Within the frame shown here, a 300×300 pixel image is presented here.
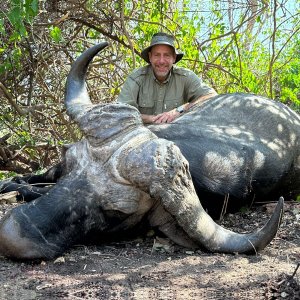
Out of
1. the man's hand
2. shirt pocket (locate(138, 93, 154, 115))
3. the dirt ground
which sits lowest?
the dirt ground

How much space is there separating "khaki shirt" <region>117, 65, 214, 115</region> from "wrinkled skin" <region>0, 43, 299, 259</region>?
196 centimetres

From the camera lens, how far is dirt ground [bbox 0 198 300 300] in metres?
3.09

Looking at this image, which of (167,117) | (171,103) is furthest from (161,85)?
(167,117)

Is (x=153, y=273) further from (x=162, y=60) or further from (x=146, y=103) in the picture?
(x=162, y=60)

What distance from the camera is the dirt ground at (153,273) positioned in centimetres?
309

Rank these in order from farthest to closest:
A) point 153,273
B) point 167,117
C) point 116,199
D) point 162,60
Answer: point 162,60
point 167,117
point 116,199
point 153,273

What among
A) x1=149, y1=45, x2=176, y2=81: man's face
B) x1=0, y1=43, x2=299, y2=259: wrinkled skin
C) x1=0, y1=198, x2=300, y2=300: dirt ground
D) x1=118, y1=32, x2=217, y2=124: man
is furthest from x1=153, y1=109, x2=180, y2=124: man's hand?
x1=0, y1=198, x2=300, y2=300: dirt ground

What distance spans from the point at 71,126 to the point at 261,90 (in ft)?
8.13

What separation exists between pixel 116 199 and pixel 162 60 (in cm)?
263

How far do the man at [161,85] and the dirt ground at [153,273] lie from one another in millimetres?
2199

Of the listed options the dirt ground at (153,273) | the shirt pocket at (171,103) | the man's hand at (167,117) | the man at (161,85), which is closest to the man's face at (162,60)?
the man at (161,85)

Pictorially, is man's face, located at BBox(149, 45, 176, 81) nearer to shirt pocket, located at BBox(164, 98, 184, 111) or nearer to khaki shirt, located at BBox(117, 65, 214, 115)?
khaki shirt, located at BBox(117, 65, 214, 115)

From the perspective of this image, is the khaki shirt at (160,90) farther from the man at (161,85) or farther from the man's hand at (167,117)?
the man's hand at (167,117)

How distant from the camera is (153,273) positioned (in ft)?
11.2
